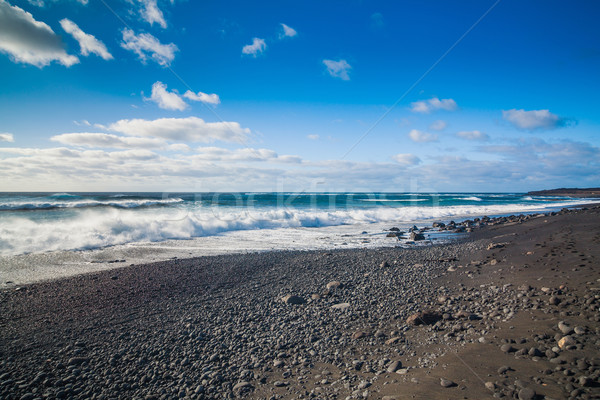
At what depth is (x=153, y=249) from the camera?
42.5ft

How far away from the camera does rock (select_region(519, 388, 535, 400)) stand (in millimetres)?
2727

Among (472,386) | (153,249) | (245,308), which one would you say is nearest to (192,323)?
(245,308)

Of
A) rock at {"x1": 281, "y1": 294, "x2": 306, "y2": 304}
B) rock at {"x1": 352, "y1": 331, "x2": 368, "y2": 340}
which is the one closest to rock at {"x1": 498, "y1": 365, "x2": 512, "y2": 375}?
rock at {"x1": 352, "y1": 331, "x2": 368, "y2": 340}

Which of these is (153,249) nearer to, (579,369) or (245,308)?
(245,308)

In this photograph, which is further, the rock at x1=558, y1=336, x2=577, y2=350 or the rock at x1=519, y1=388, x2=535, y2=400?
the rock at x1=558, y1=336, x2=577, y2=350

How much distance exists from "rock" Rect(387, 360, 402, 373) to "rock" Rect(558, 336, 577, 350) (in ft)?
6.00

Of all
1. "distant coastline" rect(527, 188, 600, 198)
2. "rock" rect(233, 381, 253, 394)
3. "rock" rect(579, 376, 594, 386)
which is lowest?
"rock" rect(233, 381, 253, 394)

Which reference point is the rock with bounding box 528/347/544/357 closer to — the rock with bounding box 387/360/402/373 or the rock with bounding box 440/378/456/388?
the rock with bounding box 440/378/456/388

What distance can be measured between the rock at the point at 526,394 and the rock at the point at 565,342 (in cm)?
108

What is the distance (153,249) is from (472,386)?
12807mm

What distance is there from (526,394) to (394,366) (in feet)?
4.38

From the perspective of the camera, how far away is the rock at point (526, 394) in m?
2.73

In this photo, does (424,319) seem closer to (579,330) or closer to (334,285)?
(579,330)

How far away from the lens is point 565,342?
346cm
